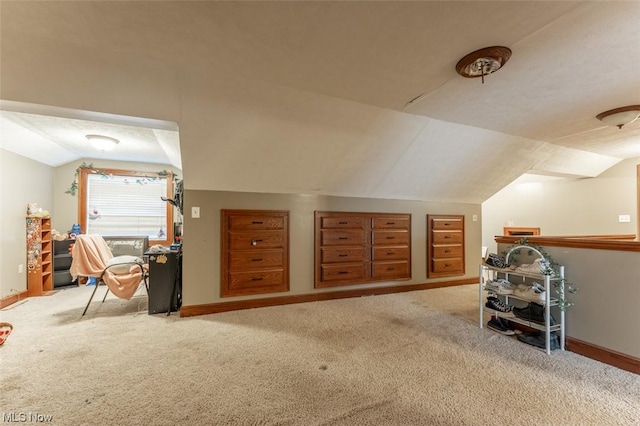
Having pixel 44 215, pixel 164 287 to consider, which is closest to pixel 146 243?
pixel 44 215

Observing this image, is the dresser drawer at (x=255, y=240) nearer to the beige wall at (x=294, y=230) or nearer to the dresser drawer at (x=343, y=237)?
the beige wall at (x=294, y=230)

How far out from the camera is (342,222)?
389cm

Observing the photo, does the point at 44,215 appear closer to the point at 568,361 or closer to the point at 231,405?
the point at 231,405

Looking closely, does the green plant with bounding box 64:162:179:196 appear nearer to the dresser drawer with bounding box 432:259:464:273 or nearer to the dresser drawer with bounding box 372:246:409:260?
the dresser drawer with bounding box 372:246:409:260

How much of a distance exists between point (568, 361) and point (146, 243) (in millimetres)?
6001

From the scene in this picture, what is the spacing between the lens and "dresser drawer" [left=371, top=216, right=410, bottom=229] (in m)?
4.09

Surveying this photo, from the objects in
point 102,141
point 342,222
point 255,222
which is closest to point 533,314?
point 342,222

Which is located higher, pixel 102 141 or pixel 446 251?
pixel 102 141

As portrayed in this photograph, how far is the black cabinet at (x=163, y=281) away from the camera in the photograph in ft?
10.4

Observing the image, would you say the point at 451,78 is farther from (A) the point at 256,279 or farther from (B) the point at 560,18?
(A) the point at 256,279

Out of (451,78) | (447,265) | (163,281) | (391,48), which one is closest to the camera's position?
(391,48)

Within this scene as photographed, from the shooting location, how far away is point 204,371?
6.42ft

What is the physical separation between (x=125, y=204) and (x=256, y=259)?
3610 millimetres

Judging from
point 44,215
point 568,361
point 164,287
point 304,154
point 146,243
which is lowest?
point 568,361
